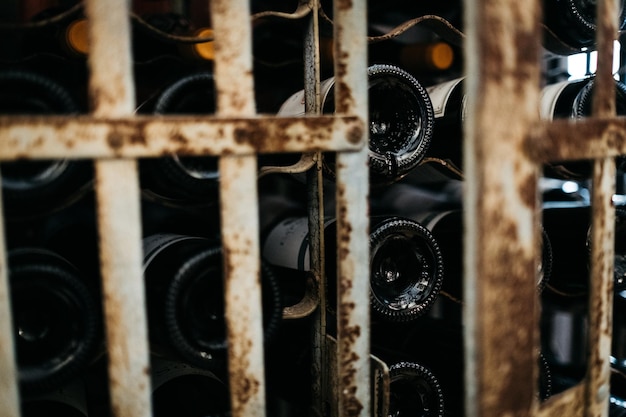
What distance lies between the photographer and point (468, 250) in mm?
576

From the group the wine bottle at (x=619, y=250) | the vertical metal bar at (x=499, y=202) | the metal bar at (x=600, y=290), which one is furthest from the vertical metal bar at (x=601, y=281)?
the wine bottle at (x=619, y=250)

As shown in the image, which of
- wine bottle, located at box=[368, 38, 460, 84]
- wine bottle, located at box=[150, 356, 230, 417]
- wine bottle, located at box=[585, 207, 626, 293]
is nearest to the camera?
wine bottle, located at box=[150, 356, 230, 417]

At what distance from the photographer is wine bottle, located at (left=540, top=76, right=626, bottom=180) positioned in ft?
3.90

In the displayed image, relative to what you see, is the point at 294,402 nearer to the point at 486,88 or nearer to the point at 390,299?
the point at 390,299

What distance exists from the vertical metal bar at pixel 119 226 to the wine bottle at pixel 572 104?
38.2 inches

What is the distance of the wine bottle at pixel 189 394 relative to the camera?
97 cm

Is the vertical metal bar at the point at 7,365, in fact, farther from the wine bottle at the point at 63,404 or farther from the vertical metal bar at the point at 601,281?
the vertical metal bar at the point at 601,281

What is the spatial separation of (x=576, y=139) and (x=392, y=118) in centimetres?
49

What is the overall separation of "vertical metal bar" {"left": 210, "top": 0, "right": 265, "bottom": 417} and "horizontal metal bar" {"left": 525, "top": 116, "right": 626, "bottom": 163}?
33cm

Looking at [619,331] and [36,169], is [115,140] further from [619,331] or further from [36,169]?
[619,331]

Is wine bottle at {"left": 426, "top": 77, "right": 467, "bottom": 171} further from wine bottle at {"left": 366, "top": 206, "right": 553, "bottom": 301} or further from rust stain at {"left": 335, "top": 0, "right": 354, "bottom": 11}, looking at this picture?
rust stain at {"left": 335, "top": 0, "right": 354, "bottom": 11}

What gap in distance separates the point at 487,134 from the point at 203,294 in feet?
1.59

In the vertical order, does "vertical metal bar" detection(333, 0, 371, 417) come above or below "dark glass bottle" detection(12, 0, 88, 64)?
below

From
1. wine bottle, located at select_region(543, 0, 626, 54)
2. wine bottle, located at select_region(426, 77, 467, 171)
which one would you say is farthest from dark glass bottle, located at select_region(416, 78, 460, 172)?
wine bottle, located at select_region(543, 0, 626, 54)
